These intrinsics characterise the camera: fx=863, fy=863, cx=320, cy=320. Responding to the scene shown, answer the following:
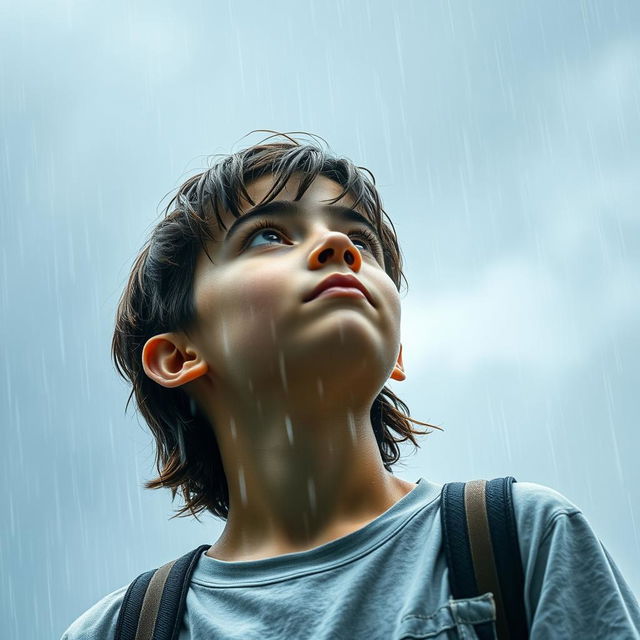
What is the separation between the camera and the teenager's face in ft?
8.80

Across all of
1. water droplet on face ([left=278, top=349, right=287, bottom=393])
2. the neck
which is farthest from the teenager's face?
the neck

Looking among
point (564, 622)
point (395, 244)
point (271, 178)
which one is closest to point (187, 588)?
point (564, 622)

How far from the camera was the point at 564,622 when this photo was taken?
2.12 metres

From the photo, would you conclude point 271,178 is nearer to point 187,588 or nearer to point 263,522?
point 263,522

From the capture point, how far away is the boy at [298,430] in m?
2.26

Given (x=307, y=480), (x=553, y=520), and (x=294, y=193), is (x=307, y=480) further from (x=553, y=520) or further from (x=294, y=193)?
(x=294, y=193)

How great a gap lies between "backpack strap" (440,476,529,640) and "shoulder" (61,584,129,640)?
115 cm

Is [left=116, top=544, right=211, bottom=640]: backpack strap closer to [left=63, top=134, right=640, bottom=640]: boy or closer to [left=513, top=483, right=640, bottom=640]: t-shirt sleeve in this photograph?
[left=63, top=134, right=640, bottom=640]: boy

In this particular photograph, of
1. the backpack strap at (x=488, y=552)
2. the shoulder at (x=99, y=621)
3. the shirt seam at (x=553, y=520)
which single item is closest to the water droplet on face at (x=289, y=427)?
the backpack strap at (x=488, y=552)

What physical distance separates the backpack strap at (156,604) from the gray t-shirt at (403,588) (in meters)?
0.04

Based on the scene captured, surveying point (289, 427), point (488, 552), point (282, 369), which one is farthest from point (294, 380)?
point (488, 552)

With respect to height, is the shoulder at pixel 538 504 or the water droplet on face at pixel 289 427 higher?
the water droplet on face at pixel 289 427

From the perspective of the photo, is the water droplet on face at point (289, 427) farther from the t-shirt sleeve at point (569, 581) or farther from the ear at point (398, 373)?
the t-shirt sleeve at point (569, 581)

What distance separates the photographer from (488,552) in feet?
7.28
